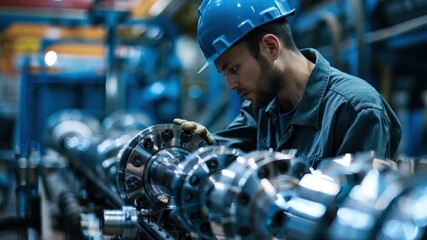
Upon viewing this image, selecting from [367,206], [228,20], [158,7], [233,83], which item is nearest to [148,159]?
[233,83]

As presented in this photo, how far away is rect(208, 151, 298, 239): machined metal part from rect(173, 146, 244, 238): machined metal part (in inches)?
5.1

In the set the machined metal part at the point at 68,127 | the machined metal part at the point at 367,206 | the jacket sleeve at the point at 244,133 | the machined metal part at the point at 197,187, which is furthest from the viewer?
the machined metal part at the point at 68,127

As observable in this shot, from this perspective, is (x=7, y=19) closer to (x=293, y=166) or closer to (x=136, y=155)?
(x=136, y=155)

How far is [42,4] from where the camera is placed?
6.21 m

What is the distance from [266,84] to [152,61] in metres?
5.13

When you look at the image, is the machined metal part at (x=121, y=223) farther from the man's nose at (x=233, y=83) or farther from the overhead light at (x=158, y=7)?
the overhead light at (x=158, y=7)

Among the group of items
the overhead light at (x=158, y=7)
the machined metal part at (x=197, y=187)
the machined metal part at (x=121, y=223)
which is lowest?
the machined metal part at (x=121, y=223)

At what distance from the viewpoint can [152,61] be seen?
21.8ft

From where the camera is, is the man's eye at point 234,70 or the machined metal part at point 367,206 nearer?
the machined metal part at point 367,206

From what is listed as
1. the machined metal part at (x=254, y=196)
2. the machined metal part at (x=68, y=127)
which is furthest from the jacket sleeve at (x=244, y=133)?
the machined metal part at (x=68, y=127)

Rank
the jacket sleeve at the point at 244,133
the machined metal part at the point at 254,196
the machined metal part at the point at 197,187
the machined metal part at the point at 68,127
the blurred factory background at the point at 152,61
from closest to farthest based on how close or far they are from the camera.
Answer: the machined metal part at the point at 254,196 < the machined metal part at the point at 197,187 < the jacket sleeve at the point at 244,133 < the blurred factory background at the point at 152,61 < the machined metal part at the point at 68,127

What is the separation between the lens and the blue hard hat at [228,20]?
1.53 m

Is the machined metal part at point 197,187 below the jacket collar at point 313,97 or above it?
below

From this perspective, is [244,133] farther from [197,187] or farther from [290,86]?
[197,187]
